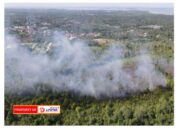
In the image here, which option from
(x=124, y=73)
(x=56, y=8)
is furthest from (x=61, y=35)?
(x=124, y=73)

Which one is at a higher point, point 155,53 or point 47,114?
point 155,53

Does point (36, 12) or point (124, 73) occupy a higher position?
point (36, 12)

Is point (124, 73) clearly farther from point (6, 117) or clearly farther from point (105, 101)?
point (6, 117)

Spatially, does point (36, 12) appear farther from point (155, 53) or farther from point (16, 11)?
point (155, 53)
